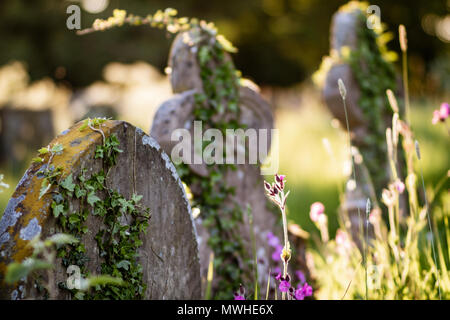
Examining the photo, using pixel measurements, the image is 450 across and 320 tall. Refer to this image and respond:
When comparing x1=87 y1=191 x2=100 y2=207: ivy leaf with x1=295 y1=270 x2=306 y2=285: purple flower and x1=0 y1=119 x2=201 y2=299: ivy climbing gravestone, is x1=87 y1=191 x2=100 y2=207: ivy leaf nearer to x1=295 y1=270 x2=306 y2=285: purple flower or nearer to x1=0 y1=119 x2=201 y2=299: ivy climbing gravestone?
x1=0 y1=119 x2=201 y2=299: ivy climbing gravestone

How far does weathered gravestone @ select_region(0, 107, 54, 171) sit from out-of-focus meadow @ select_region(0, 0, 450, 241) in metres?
0.07

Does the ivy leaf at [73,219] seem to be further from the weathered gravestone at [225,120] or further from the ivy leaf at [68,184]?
the weathered gravestone at [225,120]

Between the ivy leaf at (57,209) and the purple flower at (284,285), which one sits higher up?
the ivy leaf at (57,209)

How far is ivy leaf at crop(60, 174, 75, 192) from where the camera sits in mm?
1888

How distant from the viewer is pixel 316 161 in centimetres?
903

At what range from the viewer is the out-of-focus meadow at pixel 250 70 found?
350 inches

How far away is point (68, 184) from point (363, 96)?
347 centimetres

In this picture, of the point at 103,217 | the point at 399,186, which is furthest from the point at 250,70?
the point at 103,217

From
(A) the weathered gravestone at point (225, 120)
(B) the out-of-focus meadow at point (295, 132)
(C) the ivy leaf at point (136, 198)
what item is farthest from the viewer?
(B) the out-of-focus meadow at point (295, 132)

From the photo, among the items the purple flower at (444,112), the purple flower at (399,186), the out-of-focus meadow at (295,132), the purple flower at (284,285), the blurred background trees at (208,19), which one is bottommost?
the purple flower at (284,285)

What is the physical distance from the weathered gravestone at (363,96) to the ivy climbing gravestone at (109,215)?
265 centimetres

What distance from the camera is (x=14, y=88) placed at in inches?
440

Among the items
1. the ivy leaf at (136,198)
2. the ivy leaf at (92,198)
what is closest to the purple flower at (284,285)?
the ivy leaf at (136,198)
